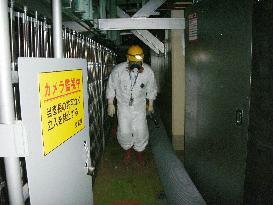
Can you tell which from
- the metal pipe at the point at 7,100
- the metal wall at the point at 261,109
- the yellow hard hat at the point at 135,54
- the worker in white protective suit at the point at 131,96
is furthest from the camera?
the worker in white protective suit at the point at 131,96

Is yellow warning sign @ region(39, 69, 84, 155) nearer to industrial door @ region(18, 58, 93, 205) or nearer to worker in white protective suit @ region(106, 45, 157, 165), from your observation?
industrial door @ region(18, 58, 93, 205)

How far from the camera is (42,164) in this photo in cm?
144

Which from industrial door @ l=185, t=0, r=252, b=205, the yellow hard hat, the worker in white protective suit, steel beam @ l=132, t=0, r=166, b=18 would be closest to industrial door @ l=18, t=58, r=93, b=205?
industrial door @ l=185, t=0, r=252, b=205

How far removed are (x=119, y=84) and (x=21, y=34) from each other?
10.3ft

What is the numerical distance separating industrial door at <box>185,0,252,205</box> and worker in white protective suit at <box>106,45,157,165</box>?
4.17ft

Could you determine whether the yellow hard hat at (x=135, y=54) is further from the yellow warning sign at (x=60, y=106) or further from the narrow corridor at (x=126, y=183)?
the yellow warning sign at (x=60, y=106)

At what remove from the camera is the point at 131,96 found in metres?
4.97

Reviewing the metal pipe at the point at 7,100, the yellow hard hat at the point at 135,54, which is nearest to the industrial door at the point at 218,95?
the yellow hard hat at the point at 135,54

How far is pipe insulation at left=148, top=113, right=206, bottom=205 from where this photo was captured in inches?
141

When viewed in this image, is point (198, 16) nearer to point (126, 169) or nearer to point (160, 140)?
point (126, 169)

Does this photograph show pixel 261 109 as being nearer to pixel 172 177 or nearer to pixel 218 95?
pixel 218 95

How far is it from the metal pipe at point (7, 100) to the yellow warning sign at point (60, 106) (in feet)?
0.65

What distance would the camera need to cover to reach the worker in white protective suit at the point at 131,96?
194 inches

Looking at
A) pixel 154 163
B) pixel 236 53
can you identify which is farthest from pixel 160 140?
pixel 236 53
